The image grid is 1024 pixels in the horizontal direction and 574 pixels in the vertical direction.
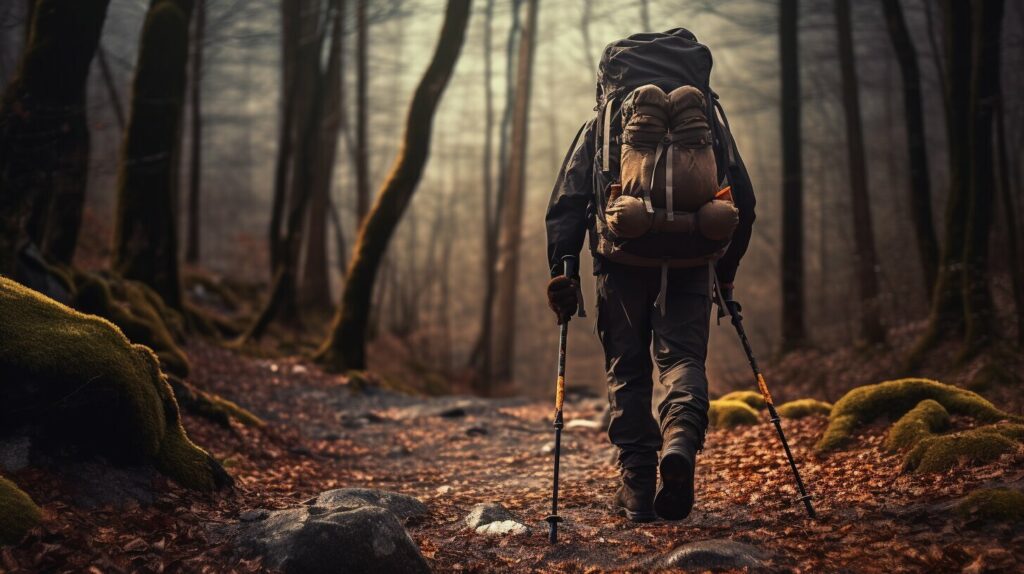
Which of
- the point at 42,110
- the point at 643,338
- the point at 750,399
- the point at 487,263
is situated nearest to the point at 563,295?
the point at 643,338

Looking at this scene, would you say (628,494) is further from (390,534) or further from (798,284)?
(798,284)

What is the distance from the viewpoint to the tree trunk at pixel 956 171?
9.73 m

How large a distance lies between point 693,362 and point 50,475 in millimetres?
3506

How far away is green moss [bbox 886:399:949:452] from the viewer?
527cm

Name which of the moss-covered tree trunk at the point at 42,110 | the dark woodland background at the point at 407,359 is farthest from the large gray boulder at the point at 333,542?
the moss-covered tree trunk at the point at 42,110

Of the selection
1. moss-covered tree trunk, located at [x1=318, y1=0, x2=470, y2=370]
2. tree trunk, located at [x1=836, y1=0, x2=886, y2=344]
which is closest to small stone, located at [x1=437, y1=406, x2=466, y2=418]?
moss-covered tree trunk, located at [x1=318, y1=0, x2=470, y2=370]

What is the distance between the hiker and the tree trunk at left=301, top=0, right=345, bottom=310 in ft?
49.2

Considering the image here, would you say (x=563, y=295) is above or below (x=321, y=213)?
below

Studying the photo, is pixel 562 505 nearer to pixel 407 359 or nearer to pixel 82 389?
Result: pixel 82 389

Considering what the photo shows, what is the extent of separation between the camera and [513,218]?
19.6 metres

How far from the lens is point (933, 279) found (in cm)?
1238

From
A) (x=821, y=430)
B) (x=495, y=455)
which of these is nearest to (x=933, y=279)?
(x=821, y=430)

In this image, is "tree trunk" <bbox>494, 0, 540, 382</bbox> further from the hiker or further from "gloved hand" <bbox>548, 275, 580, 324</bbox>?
"gloved hand" <bbox>548, 275, 580, 324</bbox>

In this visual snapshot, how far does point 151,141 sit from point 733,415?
8.42m
